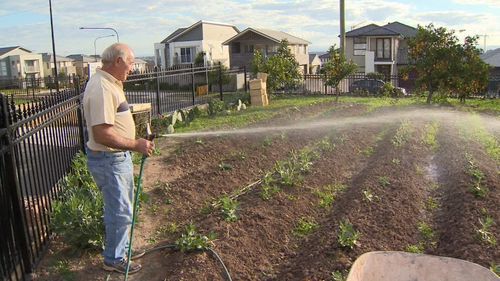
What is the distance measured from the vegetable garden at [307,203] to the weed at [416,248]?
12 mm

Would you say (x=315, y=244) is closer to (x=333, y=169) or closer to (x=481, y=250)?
(x=481, y=250)

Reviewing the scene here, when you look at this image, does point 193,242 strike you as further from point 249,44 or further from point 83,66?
point 249,44

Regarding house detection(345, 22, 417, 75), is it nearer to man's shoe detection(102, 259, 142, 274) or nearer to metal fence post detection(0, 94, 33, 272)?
man's shoe detection(102, 259, 142, 274)

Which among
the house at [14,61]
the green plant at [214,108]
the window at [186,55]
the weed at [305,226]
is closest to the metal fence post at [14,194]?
the weed at [305,226]

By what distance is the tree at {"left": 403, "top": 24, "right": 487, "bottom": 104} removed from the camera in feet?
50.0

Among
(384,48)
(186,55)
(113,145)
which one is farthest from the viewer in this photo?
(186,55)

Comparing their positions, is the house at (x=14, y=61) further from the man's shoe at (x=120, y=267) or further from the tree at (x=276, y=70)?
the man's shoe at (x=120, y=267)

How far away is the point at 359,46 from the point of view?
46938mm

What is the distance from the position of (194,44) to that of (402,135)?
41.3 metres

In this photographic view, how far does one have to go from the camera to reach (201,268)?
13.3 ft

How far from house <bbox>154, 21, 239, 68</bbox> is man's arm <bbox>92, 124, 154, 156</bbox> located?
4290cm

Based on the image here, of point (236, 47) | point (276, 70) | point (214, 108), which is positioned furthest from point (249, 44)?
point (214, 108)

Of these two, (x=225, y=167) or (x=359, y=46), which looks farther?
(x=359, y=46)

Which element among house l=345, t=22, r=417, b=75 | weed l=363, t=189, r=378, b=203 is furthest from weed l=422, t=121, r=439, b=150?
house l=345, t=22, r=417, b=75
